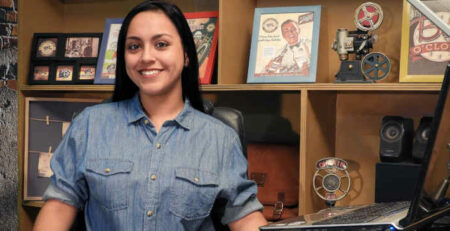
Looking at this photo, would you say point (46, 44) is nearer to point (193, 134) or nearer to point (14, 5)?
point (14, 5)

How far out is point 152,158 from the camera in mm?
1790

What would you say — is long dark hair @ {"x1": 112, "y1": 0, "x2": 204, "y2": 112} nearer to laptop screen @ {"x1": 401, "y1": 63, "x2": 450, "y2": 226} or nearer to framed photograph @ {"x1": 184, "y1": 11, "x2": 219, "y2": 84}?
framed photograph @ {"x1": 184, "y1": 11, "x2": 219, "y2": 84}

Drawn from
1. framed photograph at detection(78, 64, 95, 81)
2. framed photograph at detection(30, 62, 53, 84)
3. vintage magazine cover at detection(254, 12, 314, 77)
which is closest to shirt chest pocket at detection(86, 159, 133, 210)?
vintage magazine cover at detection(254, 12, 314, 77)

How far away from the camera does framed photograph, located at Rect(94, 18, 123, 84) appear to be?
2725 mm

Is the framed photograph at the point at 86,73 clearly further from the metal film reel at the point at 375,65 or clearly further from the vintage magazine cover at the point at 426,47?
the vintage magazine cover at the point at 426,47

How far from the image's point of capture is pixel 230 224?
1.77 metres

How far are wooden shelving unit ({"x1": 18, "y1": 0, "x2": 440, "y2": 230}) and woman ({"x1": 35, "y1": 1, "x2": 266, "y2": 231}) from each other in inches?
20.8

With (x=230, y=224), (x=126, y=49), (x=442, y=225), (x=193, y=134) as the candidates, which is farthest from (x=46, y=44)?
(x=442, y=225)

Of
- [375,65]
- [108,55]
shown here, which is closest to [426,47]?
[375,65]

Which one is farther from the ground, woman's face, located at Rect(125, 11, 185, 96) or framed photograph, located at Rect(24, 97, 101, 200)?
woman's face, located at Rect(125, 11, 185, 96)

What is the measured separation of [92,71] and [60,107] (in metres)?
0.32

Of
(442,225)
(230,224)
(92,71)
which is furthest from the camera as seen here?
(92,71)

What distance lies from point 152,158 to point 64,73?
4.24ft

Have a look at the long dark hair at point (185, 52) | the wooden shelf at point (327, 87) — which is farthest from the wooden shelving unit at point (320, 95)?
the long dark hair at point (185, 52)
